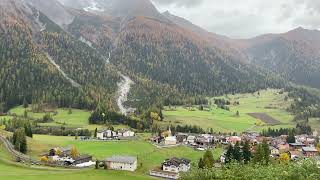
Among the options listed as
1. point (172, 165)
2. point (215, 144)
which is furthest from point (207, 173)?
point (215, 144)

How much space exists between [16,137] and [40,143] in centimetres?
1635

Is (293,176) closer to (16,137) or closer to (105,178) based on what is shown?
(105,178)

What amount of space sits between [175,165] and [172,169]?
2.38 meters

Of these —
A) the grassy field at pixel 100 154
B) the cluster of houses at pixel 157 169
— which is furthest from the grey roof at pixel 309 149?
the cluster of houses at pixel 157 169

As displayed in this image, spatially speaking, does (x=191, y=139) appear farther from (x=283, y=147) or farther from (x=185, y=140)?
(x=283, y=147)

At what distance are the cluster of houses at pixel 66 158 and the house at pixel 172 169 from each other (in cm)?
1908

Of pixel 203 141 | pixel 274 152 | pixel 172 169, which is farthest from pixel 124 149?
pixel 274 152

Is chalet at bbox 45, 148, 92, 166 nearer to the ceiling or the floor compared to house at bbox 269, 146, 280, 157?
nearer to the ceiling

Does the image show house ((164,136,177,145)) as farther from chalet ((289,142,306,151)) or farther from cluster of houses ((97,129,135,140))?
chalet ((289,142,306,151))

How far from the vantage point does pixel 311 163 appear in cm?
6469

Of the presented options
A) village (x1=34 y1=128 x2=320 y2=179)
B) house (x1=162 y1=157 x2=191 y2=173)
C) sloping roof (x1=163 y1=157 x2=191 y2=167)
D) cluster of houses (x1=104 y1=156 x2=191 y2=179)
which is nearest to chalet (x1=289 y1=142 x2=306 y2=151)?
village (x1=34 y1=128 x2=320 y2=179)

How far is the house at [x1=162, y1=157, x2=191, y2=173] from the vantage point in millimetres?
132250

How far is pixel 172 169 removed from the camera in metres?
132

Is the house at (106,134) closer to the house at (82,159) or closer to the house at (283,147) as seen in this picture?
the house at (82,159)
